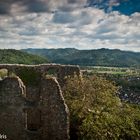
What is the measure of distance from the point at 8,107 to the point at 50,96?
4.01 m

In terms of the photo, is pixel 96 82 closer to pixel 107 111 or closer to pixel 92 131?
pixel 107 111

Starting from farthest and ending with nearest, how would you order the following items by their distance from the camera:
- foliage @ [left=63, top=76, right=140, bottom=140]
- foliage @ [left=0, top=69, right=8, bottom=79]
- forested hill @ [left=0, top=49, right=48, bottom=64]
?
forested hill @ [left=0, top=49, right=48, bottom=64] < foliage @ [left=0, top=69, right=8, bottom=79] < foliage @ [left=63, top=76, right=140, bottom=140]

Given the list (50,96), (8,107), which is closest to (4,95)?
(8,107)

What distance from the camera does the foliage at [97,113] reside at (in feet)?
122

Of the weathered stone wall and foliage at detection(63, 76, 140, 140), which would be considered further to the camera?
foliage at detection(63, 76, 140, 140)

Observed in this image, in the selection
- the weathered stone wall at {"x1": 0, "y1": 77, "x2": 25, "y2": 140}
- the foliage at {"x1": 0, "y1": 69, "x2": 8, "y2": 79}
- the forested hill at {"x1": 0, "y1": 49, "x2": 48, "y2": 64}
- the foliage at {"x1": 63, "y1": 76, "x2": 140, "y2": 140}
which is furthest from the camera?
the forested hill at {"x1": 0, "y1": 49, "x2": 48, "y2": 64}

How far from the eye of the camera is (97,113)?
127ft

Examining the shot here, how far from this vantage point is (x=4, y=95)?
117 ft

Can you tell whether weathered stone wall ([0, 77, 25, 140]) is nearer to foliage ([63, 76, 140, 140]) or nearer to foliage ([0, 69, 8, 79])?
foliage ([63, 76, 140, 140])

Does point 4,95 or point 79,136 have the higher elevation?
point 4,95

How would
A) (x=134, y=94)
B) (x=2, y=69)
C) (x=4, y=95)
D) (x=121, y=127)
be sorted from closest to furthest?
1. (x=4, y=95)
2. (x=121, y=127)
3. (x=2, y=69)
4. (x=134, y=94)

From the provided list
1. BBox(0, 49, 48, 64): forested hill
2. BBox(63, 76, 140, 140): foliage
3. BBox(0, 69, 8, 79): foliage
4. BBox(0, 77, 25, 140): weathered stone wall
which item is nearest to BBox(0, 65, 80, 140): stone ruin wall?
BBox(0, 77, 25, 140): weathered stone wall

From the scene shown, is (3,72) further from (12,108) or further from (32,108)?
(12,108)

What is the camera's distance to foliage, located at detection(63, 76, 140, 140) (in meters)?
37.1
